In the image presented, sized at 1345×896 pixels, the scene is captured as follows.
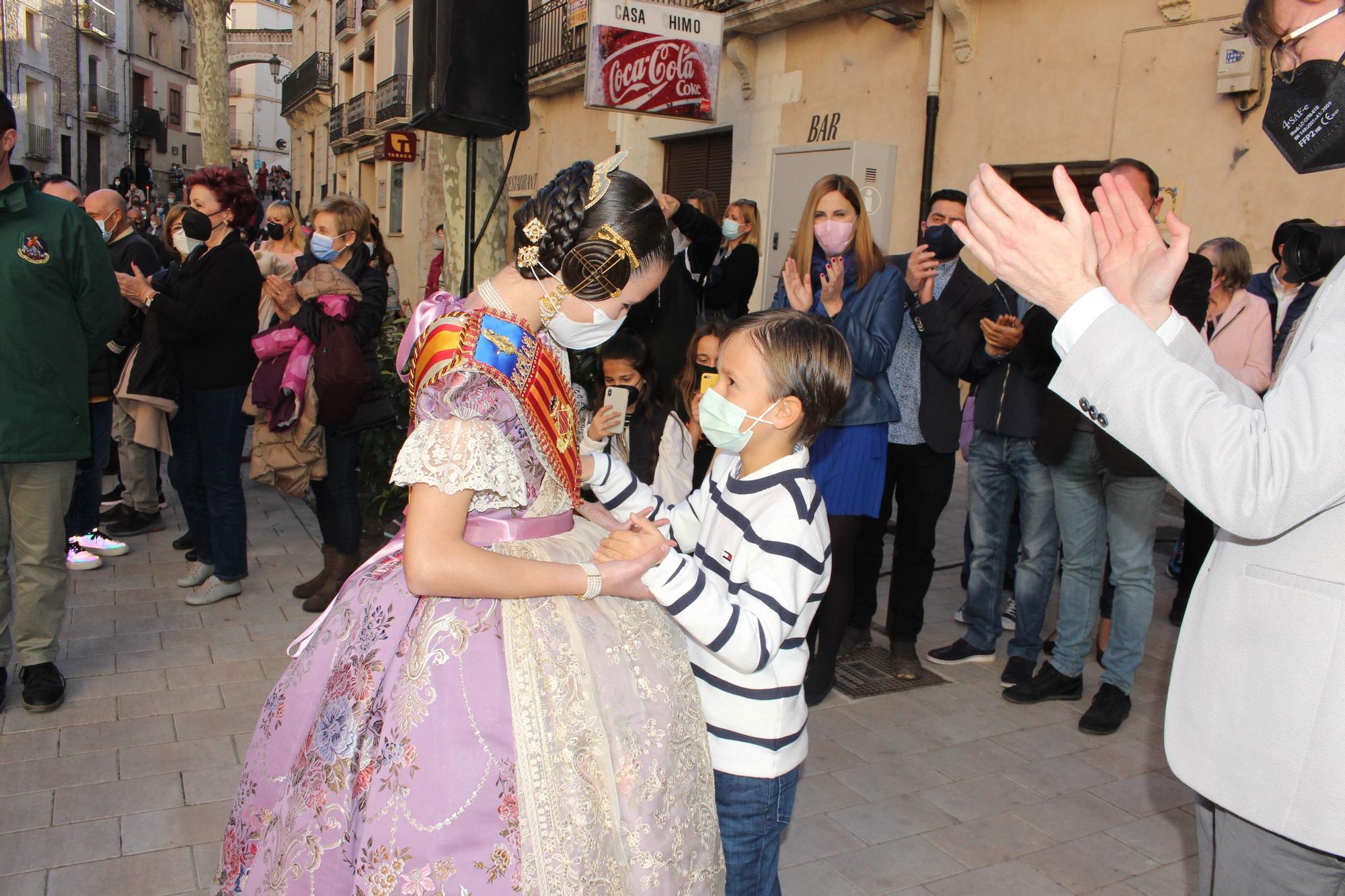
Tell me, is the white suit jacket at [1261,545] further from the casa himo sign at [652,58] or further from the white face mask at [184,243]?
the casa himo sign at [652,58]

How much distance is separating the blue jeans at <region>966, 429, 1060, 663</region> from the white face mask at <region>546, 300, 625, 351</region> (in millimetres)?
2756

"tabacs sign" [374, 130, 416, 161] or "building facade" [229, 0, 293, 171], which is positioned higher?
"building facade" [229, 0, 293, 171]

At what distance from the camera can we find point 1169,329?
159cm

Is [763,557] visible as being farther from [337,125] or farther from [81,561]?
[337,125]

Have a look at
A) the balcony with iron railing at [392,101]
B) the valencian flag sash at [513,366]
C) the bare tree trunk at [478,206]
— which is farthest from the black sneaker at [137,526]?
the balcony with iron railing at [392,101]

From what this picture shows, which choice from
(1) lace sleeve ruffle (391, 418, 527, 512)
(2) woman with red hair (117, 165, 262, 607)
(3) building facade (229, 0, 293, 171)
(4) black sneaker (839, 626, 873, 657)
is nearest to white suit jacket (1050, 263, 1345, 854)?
(1) lace sleeve ruffle (391, 418, 527, 512)

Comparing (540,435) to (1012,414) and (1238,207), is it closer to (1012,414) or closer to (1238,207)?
(1012,414)

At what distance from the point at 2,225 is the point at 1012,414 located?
3.81 metres

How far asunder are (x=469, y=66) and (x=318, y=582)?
259 cm

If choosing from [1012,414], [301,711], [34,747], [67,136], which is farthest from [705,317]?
[67,136]

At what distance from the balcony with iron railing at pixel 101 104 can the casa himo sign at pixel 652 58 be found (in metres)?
38.2

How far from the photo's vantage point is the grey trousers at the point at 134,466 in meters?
5.66

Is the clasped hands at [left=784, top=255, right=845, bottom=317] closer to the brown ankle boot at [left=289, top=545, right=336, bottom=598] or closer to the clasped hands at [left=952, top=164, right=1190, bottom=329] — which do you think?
the clasped hands at [left=952, top=164, right=1190, bottom=329]

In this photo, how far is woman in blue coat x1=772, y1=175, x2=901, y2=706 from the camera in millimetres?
3715
